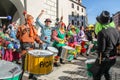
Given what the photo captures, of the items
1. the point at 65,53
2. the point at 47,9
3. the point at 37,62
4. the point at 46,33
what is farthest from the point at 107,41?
the point at 47,9

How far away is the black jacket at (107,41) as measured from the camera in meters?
5.54

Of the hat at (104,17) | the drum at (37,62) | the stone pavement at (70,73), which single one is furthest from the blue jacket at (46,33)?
the hat at (104,17)

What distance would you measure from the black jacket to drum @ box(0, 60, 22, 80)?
5.95ft

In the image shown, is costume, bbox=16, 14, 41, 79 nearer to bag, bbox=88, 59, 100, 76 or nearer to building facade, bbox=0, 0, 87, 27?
bag, bbox=88, 59, 100, 76

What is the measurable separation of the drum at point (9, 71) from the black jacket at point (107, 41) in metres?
1.81

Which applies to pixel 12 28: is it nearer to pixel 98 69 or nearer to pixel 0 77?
pixel 98 69

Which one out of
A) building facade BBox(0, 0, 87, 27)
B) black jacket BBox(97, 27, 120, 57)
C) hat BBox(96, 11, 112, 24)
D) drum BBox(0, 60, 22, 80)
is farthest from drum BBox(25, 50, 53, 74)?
building facade BBox(0, 0, 87, 27)

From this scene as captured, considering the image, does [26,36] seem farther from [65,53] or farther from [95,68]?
[65,53]

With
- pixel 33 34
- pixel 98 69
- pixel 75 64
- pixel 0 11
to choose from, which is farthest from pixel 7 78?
pixel 0 11

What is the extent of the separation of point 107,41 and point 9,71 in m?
2.11

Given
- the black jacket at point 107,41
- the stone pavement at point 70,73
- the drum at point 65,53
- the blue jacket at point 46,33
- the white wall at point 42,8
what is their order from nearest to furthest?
the black jacket at point 107,41 < the stone pavement at point 70,73 < the blue jacket at point 46,33 < the drum at point 65,53 < the white wall at point 42,8

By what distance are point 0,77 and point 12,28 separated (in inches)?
272

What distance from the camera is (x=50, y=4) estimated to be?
658 inches

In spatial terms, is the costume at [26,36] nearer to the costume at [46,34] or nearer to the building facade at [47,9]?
the costume at [46,34]
